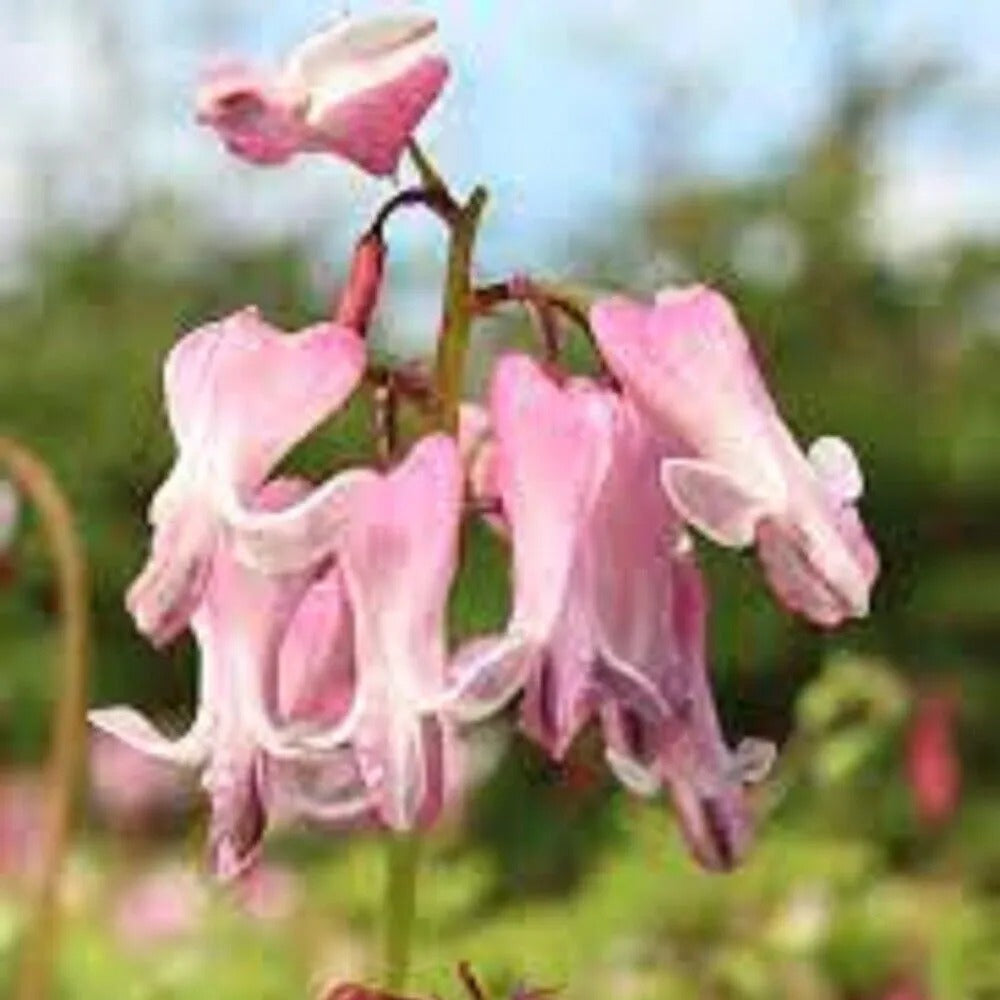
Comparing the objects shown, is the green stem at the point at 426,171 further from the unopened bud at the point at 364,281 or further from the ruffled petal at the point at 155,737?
the ruffled petal at the point at 155,737

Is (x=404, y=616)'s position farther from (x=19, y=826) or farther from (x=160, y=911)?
(x=19, y=826)

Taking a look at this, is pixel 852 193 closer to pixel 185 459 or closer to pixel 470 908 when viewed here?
pixel 470 908

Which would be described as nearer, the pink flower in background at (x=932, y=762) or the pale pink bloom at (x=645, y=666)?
the pale pink bloom at (x=645, y=666)

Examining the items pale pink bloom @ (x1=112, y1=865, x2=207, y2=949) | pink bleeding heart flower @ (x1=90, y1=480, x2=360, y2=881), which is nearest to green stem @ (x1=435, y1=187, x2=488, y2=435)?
pink bleeding heart flower @ (x1=90, y1=480, x2=360, y2=881)

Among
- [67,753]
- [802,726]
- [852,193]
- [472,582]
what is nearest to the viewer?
[67,753]

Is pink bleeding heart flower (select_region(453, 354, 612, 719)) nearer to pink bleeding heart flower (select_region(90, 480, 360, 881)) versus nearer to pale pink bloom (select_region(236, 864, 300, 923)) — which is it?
pink bleeding heart flower (select_region(90, 480, 360, 881))

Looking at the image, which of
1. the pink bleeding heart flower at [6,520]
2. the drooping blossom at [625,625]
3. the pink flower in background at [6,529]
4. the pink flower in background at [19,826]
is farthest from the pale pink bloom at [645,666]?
the pink flower in background at [19,826]

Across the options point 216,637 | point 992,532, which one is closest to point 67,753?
point 216,637
